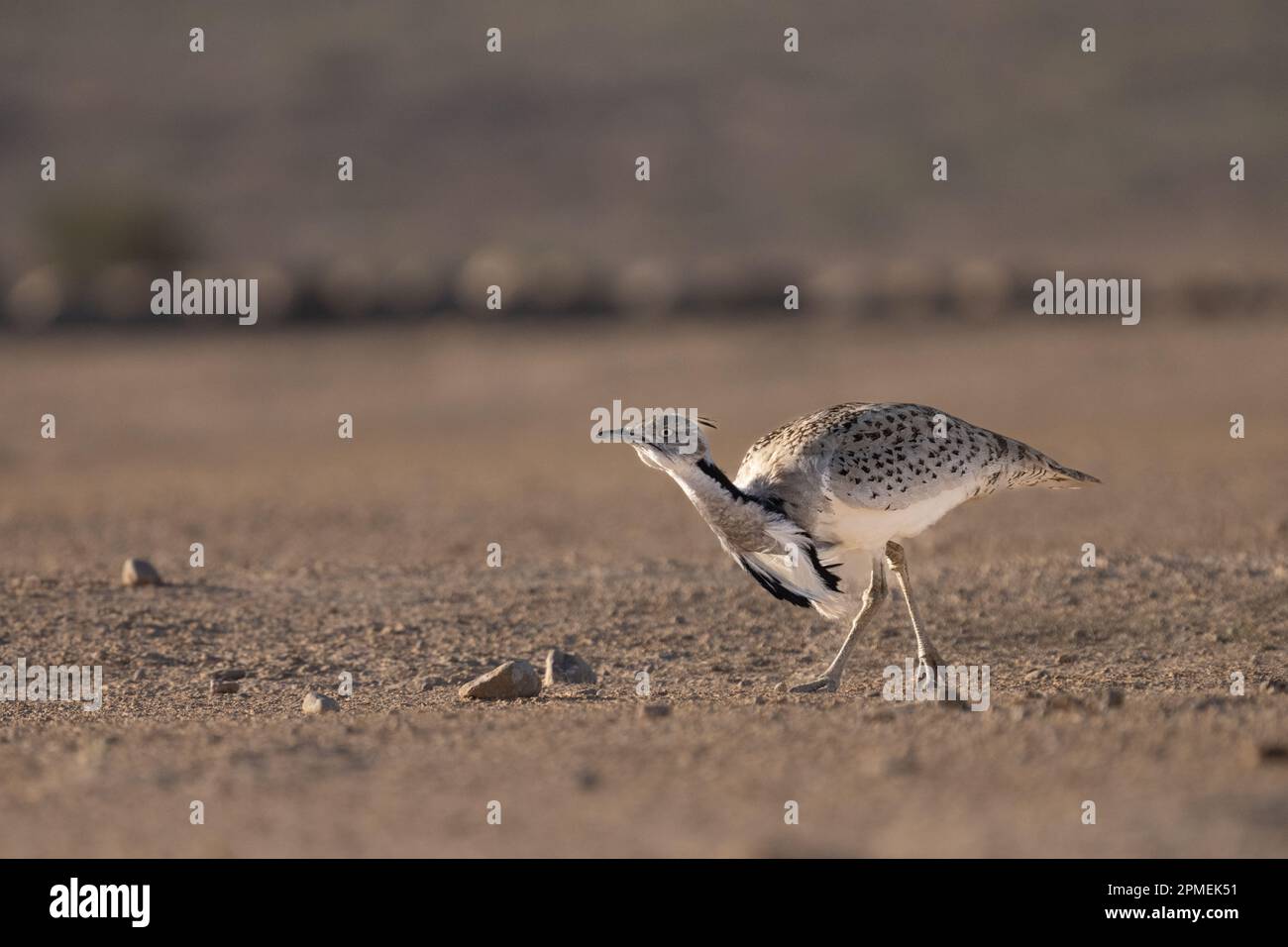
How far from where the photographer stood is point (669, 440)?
7016 millimetres

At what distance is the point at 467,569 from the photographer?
10305 millimetres

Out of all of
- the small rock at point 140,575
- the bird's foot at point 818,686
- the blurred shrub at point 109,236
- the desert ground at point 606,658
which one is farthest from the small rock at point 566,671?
the blurred shrub at point 109,236

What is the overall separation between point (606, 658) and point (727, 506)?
146cm

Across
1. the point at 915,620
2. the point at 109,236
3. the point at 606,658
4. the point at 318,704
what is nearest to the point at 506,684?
the point at 318,704

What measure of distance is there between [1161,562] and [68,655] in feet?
17.6

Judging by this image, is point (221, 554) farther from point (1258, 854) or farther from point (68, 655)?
point (1258, 854)

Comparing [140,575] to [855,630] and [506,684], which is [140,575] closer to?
[506,684]

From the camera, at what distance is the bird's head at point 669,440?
22.9 feet

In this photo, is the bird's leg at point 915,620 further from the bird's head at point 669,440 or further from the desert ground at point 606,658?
the bird's head at point 669,440

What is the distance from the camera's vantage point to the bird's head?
22.9 feet

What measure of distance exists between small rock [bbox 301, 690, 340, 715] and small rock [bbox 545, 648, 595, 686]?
97 centimetres

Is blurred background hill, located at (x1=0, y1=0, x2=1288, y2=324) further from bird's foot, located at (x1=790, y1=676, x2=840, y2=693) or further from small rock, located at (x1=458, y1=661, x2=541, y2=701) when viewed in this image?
bird's foot, located at (x1=790, y1=676, x2=840, y2=693)

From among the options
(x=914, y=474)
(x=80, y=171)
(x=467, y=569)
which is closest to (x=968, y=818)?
(x=914, y=474)

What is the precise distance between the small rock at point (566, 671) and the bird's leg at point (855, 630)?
92 centimetres
